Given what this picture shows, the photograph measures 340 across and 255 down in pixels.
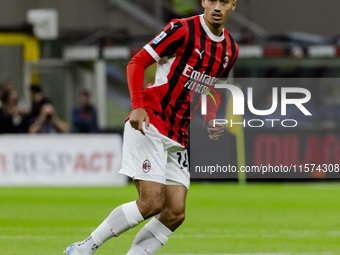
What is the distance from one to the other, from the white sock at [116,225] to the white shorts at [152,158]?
0.74 ft

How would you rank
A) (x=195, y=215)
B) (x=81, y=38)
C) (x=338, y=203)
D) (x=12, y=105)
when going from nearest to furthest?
(x=195, y=215) < (x=338, y=203) < (x=12, y=105) < (x=81, y=38)

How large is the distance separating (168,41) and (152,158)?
789 millimetres

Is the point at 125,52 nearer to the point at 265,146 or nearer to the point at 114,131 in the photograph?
the point at 114,131

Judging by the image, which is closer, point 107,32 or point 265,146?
point 265,146

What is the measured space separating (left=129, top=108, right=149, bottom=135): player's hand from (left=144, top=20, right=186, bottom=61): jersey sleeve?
39cm

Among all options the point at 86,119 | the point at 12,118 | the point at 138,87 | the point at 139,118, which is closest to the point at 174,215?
the point at 139,118

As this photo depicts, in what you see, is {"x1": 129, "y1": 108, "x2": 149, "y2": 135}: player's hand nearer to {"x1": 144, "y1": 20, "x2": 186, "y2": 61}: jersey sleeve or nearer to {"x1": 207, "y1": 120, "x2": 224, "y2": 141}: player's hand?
{"x1": 144, "y1": 20, "x2": 186, "y2": 61}: jersey sleeve

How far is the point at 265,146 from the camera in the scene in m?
17.0

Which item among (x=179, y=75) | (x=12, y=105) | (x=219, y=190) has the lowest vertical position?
(x=219, y=190)

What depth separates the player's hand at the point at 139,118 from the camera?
20.0ft

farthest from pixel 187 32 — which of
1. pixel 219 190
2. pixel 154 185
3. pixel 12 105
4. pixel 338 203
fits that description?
pixel 12 105

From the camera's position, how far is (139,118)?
6.10 metres

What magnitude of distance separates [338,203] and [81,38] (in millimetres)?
10423

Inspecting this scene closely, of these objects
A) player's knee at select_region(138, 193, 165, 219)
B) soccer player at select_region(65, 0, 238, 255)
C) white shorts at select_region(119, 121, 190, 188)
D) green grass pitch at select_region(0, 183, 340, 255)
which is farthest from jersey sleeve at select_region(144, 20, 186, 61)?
green grass pitch at select_region(0, 183, 340, 255)
